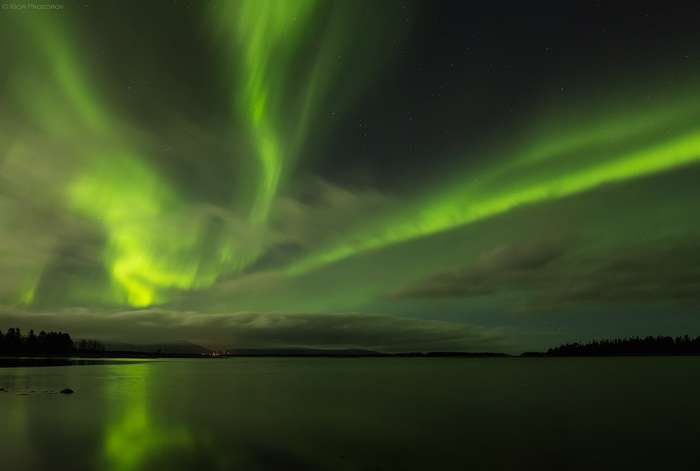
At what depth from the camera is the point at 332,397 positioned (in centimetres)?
5084

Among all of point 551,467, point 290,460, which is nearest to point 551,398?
point 551,467

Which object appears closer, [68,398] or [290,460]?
[290,460]

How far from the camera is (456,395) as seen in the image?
53500mm

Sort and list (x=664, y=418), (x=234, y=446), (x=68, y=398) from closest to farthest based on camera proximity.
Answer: (x=234, y=446), (x=664, y=418), (x=68, y=398)

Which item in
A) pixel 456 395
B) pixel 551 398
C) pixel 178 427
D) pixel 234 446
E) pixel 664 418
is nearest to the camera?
pixel 234 446

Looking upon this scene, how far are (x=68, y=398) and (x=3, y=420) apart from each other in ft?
46.9

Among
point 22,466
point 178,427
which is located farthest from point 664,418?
point 22,466

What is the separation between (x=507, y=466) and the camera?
68.5 ft

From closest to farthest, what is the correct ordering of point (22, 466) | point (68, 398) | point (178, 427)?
1. point (22, 466)
2. point (178, 427)
3. point (68, 398)

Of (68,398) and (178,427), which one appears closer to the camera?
(178,427)

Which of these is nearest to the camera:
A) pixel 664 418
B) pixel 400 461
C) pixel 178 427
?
pixel 400 461

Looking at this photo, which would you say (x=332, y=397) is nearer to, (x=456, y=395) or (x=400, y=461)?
(x=456, y=395)

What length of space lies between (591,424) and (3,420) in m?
39.0

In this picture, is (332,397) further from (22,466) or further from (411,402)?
(22,466)
